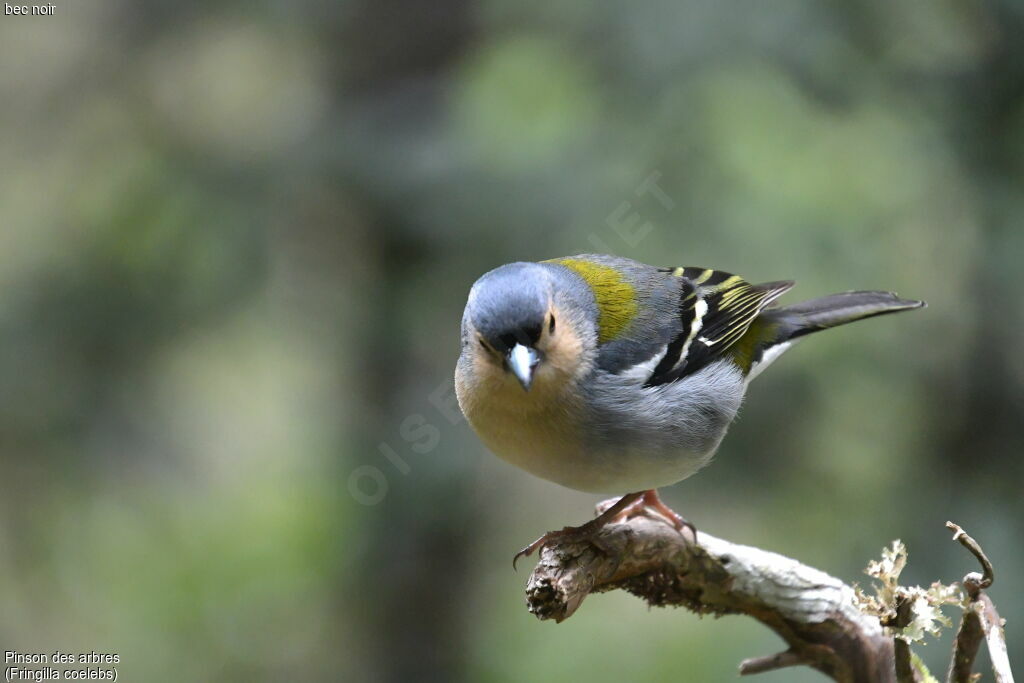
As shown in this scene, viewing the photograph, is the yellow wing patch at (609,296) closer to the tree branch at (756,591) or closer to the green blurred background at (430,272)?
the green blurred background at (430,272)

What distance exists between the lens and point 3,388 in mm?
4648

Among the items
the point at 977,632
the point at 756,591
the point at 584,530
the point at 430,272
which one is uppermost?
the point at 430,272

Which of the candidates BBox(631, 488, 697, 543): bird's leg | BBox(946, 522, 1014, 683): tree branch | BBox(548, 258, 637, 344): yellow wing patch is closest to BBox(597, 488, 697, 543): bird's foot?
BBox(631, 488, 697, 543): bird's leg

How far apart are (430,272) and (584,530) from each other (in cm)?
175

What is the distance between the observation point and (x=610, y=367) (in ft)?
11.0

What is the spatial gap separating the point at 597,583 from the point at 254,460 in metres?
3.83

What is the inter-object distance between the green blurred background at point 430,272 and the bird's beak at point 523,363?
1.29 meters

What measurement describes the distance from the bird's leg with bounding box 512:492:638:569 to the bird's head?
499 mm

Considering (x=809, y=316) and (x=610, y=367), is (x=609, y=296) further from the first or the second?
(x=809, y=316)

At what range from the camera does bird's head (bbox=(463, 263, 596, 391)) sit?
297 centimetres

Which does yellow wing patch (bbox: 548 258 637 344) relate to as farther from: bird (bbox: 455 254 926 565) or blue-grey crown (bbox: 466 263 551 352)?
blue-grey crown (bbox: 466 263 551 352)

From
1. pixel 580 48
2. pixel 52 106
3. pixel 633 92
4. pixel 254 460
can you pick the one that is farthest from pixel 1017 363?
pixel 52 106

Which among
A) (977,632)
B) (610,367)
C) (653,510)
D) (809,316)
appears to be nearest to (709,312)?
(809,316)

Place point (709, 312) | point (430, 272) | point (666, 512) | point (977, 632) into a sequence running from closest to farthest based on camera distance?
1. point (977, 632)
2. point (666, 512)
3. point (709, 312)
4. point (430, 272)
